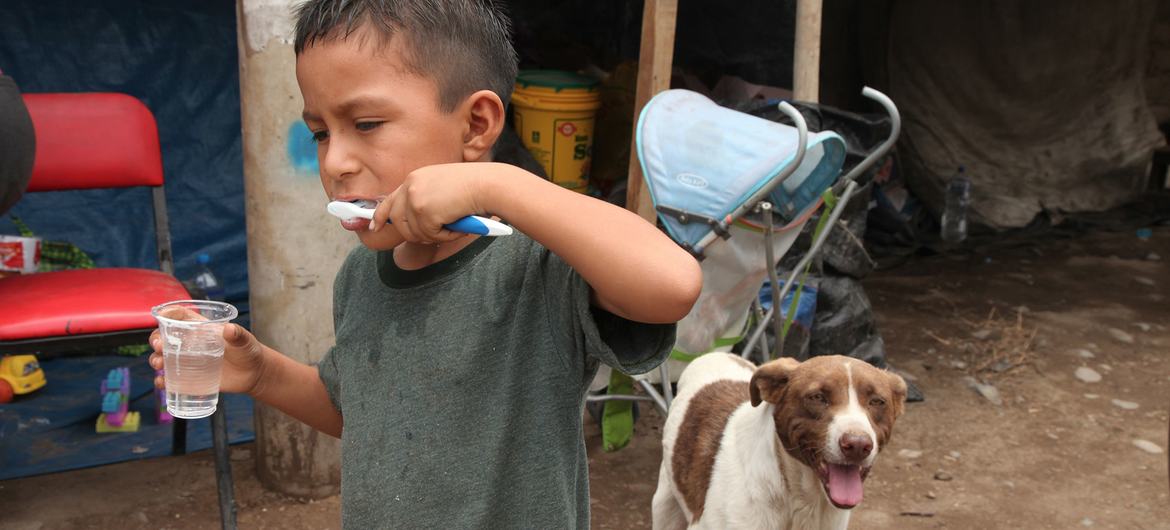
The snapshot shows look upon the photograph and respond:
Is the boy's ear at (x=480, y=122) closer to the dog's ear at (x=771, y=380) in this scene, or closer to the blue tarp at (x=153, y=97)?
the dog's ear at (x=771, y=380)

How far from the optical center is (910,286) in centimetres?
624

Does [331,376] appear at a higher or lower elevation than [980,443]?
higher

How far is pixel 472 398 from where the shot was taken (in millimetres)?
1304

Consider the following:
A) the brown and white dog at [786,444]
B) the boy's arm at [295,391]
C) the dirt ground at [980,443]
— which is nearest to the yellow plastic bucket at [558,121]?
the dirt ground at [980,443]

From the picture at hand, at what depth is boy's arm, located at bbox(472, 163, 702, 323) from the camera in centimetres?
108

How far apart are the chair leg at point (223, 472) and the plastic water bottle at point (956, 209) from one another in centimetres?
536

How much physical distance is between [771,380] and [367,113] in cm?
164

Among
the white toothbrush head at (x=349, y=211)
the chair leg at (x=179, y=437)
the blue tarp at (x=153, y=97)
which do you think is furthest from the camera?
the blue tarp at (x=153, y=97)

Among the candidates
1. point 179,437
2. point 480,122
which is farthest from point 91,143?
point 480,122

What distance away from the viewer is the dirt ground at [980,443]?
3.61 meters

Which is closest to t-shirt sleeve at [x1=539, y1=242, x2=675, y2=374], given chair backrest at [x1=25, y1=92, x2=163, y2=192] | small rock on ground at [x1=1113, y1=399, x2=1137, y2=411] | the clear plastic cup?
the clear plastic cup

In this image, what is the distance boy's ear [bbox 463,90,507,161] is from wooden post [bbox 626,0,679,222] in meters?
2.34

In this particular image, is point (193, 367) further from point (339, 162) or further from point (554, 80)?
point (554, 80)

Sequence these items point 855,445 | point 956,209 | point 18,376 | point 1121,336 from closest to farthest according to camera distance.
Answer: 1. point 855,445
2. point 18,376
3. point 1121,336
4. point 956,209
